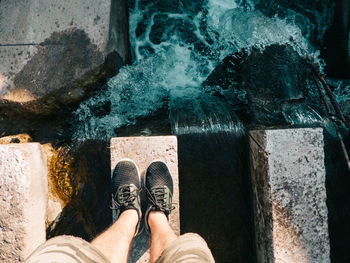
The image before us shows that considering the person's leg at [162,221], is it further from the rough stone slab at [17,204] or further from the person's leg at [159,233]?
the rough stone slab at [17,204]

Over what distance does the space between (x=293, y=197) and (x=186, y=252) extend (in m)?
0.96

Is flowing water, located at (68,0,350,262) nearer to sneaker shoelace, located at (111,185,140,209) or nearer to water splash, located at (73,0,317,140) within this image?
water splash, located at (73,0,317,140)

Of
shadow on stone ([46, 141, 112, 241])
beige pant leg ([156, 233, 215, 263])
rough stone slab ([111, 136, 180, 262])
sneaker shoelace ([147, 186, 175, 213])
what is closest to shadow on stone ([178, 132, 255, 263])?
rough stone slab ([111, 136, 180, 262])

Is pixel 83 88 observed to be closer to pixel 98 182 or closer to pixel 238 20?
pixel 98 182

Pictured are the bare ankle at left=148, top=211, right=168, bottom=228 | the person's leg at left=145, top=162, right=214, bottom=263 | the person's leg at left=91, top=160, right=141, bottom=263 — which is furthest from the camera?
the bare ankle at left=148, top=211, right=168, bottom=228

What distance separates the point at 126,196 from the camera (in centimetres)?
191

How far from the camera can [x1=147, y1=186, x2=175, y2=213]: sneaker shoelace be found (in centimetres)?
187

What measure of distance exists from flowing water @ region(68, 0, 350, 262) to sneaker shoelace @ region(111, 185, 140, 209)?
18.2 inches

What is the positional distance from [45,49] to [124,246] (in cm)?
185

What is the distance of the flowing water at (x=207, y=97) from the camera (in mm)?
2107

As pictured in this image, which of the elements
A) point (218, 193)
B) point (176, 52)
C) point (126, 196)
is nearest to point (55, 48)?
point (176, 52)

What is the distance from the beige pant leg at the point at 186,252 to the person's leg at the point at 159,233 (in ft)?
0.58

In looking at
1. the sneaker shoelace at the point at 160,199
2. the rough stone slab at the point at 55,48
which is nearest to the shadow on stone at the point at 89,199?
the sneaker shoelace at the point at 160,199

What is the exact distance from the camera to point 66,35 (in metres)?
2.17
